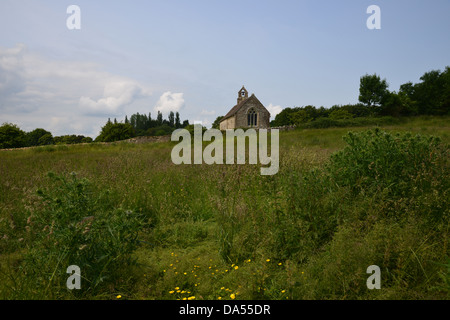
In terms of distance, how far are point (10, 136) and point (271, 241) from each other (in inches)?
2178

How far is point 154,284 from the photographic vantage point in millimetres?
2844

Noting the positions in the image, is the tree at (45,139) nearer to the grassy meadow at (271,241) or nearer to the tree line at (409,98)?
the tree line at (409,98)

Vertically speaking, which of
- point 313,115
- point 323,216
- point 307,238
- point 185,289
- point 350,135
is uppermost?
point 313,115

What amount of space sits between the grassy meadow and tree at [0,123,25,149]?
167 ft

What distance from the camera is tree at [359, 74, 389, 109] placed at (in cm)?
3991

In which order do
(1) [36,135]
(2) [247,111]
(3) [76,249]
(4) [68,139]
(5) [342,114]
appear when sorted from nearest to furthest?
(3) [76,249] → (2) [247,111] → (5) [342,114] → (4) [68,139] → (1) [36,135]

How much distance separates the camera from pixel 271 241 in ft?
10.3

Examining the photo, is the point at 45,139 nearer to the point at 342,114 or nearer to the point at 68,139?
the point at 68,139

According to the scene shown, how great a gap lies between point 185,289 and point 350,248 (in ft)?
6.03

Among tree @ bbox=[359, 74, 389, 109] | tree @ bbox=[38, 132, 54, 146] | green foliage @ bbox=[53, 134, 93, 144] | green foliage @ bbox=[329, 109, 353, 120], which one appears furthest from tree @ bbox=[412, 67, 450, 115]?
tree @ bbox=[38, 132, 54, 146]

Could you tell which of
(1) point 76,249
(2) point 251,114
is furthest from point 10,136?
(1) point 76,249

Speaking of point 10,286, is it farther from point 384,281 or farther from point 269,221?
point 384,281
